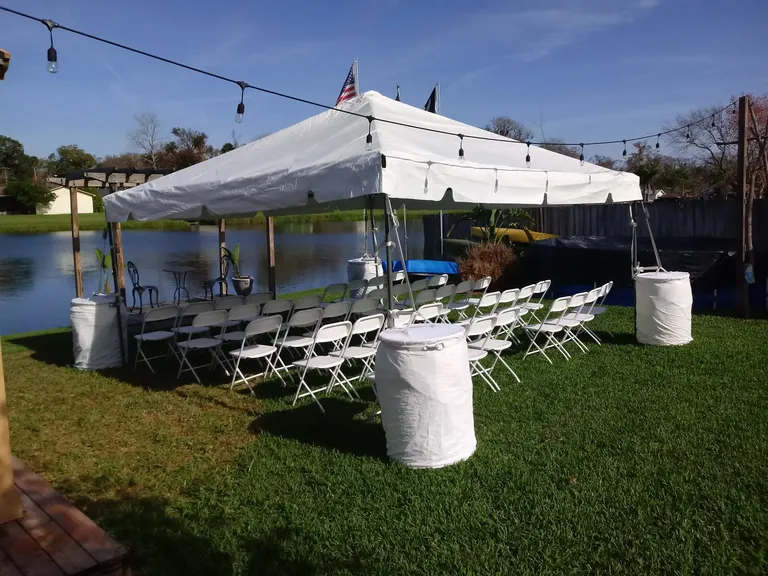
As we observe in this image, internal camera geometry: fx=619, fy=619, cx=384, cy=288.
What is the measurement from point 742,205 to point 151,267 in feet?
61.2

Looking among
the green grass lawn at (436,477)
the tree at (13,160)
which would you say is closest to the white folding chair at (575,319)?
the green grass lawn at (436,477)

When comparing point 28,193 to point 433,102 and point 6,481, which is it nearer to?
point 433,102

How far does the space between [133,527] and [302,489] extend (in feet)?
3.19

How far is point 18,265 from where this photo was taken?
76.1 ft

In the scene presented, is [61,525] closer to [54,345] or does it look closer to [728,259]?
[54,345]

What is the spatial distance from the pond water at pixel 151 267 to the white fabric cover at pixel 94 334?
1.46 m

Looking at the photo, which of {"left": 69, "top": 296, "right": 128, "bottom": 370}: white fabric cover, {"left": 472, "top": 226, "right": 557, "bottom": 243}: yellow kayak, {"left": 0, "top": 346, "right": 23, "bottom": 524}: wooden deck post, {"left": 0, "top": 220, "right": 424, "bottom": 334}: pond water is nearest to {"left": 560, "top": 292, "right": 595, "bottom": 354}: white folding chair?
{"left": 69, "top": 296, "right": 128, "bottom": 370}: white fabric cover

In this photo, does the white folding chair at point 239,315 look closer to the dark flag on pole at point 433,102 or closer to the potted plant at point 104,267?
the potted plant at point 104,267

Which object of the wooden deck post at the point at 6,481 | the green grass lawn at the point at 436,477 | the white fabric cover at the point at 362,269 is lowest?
the green grass lawn at the point at 436,477

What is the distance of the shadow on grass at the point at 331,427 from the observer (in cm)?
450

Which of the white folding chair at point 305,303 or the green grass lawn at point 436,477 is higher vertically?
the white folding chair at point 305,303

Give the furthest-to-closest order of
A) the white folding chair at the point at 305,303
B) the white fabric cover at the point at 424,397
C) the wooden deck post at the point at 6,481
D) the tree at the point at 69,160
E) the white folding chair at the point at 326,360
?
the tree at the point at 69,160 → the white folding chair at the point at 305,303 → the white folding chair at the point at 326,360 → the white fabric cover at the point at 424,397 → the wooden deck post at the point at 6,481

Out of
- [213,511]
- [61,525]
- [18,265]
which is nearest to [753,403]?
[213,511]

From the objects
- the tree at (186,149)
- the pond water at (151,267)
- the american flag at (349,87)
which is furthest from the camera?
the tree at (186,149)
